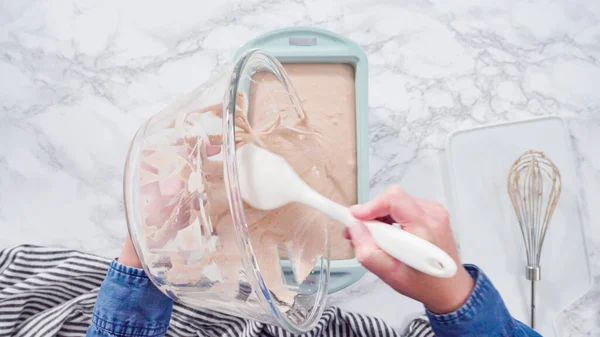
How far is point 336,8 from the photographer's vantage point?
25.0 inches

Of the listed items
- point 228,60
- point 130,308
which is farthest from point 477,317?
point 228,60

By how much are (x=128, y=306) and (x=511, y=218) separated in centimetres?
49

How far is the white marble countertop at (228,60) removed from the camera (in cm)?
62

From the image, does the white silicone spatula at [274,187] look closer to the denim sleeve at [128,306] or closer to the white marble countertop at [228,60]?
the denim sleeve at [128,306]

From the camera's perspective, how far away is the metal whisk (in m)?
0.59

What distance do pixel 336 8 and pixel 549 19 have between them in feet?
0.99

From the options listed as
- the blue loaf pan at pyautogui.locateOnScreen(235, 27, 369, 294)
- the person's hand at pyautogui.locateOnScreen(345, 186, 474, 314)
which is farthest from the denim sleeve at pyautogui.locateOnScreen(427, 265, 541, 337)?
the blue loaf pan at pyautogui.locateOnScreen(235, 27, 369, 294)

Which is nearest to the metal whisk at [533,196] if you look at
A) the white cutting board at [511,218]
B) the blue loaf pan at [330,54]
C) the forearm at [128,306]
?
the white cutting board at [511,218]

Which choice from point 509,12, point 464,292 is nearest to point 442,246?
point 464,292

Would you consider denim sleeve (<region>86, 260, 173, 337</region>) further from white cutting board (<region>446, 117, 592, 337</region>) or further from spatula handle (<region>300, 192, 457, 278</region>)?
white cutting board (<region>446, 117, 592, 337</region>)

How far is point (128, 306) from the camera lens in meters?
0.40

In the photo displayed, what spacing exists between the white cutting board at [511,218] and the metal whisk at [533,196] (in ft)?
0.04

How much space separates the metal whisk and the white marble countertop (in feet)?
0.19

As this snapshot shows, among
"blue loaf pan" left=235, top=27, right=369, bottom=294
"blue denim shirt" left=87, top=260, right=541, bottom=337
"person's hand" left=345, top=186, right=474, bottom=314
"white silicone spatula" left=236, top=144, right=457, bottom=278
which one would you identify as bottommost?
"blue denim shirt" left=87, top=260, right=541, bottom=337
